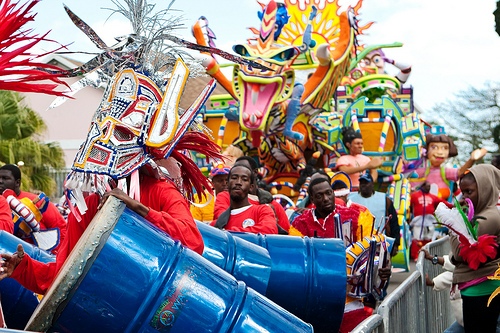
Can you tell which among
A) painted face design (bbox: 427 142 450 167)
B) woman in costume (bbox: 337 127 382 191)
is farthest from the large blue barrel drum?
painted face design (bbox: 427 142 450 167)

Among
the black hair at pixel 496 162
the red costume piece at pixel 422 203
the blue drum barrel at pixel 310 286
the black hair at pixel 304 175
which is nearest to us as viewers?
the blue drum barrel at pixel 310 286

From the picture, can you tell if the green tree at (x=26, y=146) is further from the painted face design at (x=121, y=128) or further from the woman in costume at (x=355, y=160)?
the painted face design at (x=121, y=128)

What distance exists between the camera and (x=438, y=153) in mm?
14180

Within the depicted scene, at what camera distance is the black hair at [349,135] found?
12730mm

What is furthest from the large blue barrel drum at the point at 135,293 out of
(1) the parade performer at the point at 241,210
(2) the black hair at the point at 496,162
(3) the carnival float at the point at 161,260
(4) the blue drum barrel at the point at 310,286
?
(2) the black hair at the point at 496,162

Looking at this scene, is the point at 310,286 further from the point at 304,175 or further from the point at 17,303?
the point at 304,175

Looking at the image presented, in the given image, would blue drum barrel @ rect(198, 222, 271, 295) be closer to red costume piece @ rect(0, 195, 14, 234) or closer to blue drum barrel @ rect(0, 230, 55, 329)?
blue drum barrel @ rect(0, 230, 55, 329)

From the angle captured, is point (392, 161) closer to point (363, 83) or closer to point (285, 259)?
point (363, 83)

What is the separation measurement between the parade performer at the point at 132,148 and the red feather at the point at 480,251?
1855 millimetres

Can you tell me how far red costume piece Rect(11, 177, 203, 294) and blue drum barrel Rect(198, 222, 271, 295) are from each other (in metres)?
0.41

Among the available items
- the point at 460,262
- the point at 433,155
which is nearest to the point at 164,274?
the point at 460,262

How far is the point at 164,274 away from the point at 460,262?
2.47m

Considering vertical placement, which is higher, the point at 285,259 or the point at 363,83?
the point at 363,83

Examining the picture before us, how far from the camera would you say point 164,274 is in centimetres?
288
